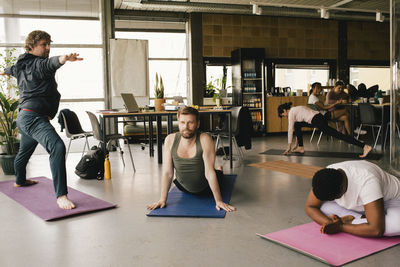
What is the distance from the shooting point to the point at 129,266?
7.32 feet

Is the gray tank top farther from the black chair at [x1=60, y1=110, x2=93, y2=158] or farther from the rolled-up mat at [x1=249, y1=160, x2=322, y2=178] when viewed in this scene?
the black chair at [x1=60, y1=110, x2=93, y2=158]

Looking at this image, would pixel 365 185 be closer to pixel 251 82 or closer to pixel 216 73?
pixel 251 82

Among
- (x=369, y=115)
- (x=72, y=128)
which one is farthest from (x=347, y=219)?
(x=369, y=115)

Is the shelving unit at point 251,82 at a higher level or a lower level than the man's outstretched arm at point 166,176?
higher

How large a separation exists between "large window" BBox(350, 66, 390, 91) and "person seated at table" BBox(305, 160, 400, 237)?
10058 millimetres

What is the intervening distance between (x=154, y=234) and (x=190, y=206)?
26.7 inches

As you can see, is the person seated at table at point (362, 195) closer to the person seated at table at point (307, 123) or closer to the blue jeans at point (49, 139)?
the blue jeans at point (49, 139)

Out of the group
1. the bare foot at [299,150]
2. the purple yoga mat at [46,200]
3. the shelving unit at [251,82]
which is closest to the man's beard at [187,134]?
the purple yoga mat at [46,200]

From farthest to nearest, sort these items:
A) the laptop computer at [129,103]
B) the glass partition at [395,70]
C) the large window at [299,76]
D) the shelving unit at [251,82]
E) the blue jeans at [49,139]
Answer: the large window at [299,76] < the shelving unit at [251,82] < the laptop computer at [129,103] < the glass partition at [395,70] < the blue jeans at [49,139]

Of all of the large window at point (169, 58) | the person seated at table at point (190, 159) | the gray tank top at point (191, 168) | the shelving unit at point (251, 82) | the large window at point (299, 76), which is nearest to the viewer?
the person seated at table at point (190, 159)

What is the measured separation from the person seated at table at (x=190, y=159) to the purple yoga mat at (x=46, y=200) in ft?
2.06

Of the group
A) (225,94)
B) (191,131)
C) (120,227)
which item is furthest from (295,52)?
(120,227)

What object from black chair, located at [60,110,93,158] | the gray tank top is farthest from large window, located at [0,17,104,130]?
the gray tank top

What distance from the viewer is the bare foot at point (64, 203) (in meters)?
3.43
